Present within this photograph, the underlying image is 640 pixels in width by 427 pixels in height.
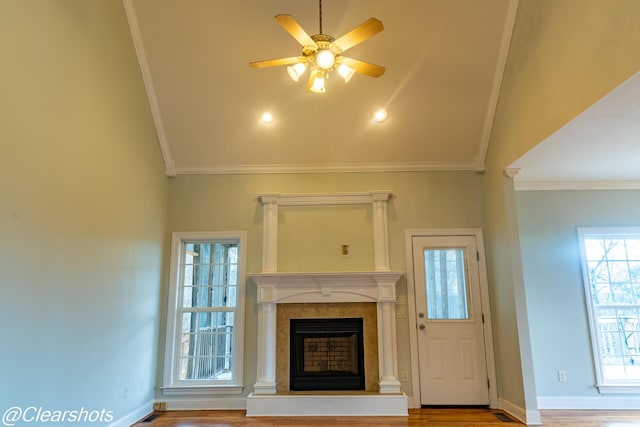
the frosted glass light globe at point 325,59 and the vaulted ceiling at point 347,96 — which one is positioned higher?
the vaulted ceiling at point 347,96

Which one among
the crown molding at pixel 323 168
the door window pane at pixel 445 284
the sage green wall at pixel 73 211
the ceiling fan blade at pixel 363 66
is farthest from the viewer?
the crown molding at pixel 323 168

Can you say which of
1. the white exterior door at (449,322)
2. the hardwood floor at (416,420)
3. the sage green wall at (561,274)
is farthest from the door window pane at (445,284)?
the hardwood floor at (416,420)

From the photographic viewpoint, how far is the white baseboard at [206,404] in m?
4.84

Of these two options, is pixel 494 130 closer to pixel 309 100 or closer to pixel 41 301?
pixel 309 100

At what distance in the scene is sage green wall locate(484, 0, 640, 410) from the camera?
2.79 metres

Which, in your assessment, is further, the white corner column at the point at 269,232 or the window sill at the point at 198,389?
the white corner column at the point at 269,232

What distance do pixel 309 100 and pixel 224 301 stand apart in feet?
8.60

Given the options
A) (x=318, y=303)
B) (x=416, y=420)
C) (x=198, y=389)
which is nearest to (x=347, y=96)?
(x=318, y=303)

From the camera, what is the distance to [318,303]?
5.06 metres

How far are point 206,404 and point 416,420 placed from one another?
2351mm

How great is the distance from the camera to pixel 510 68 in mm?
4359

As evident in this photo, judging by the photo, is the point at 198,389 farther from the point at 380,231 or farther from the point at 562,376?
the point at 562,376

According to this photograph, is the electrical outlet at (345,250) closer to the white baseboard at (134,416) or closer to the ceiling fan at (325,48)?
the ceiling fan at (325,48)

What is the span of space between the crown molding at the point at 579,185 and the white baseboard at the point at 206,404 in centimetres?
423
